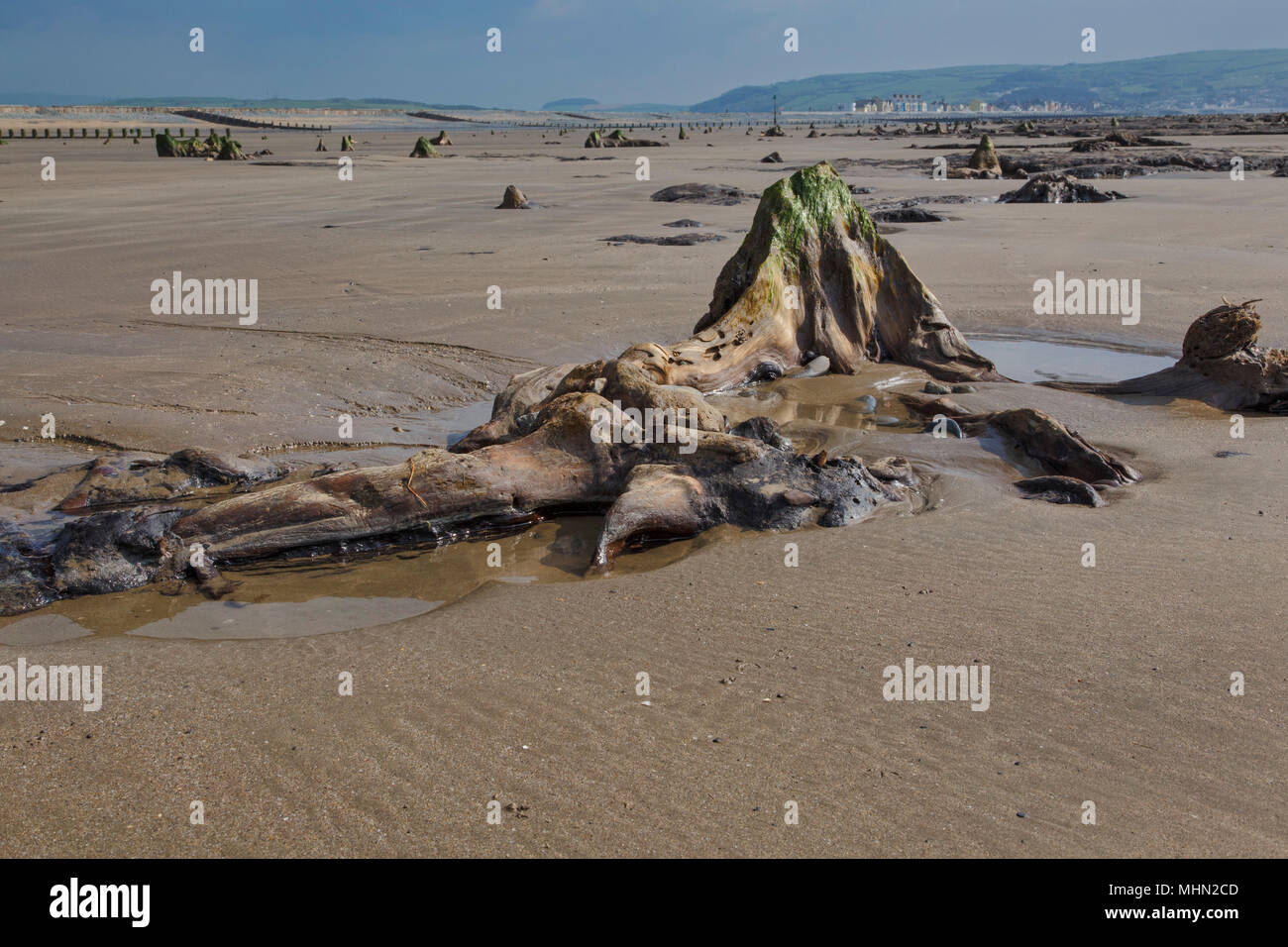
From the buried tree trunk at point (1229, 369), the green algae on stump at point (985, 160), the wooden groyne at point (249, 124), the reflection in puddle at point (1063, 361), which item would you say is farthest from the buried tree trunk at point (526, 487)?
the wooden groyne at point (249, 124)

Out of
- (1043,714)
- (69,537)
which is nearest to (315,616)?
(69,537)

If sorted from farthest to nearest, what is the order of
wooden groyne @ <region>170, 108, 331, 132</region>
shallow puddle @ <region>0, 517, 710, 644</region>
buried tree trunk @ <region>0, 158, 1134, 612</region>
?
wooden groyne @ <region>170, 108, 331, 132</region>
buried tree trunk @ <region>0, 158, 1134, 612</region>
shallow puddle @ <region>0, 517, 710, 644</region>

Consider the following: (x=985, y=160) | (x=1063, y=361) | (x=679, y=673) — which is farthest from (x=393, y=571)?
(x=985, y=160)

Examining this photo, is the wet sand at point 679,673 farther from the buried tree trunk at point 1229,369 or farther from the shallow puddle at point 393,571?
the buried tree trunk at point 1229,369

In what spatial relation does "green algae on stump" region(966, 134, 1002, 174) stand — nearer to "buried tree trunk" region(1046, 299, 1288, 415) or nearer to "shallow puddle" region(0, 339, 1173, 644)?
"buried tree trunk" region(1046, 299, 1288, 415)

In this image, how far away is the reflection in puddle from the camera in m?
8.68

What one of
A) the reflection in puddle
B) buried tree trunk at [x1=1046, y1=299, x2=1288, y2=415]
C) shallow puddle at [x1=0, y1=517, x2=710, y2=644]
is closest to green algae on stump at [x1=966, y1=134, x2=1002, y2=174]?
the reflection in puddle

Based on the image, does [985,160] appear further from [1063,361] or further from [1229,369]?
[1229,369]
